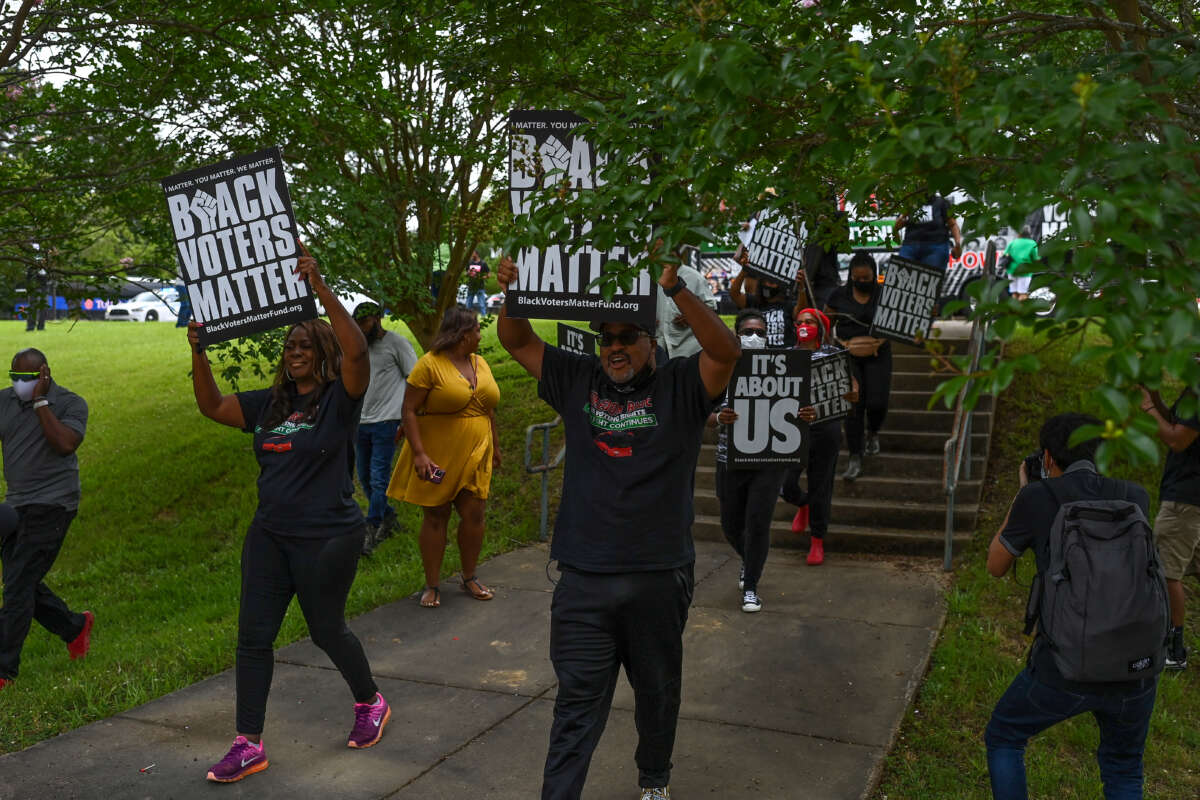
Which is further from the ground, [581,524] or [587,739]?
[581,524]

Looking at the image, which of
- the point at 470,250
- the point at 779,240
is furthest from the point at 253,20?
the point at 779,240

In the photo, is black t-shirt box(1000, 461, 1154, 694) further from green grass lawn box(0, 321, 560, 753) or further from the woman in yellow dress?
A: green grass lawn box(0, 321, 560, 753)

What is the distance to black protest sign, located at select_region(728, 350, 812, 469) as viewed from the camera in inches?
293

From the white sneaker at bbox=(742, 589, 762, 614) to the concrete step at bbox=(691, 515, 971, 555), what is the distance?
119 cm

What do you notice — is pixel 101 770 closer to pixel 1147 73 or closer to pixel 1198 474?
pixel 1147 73

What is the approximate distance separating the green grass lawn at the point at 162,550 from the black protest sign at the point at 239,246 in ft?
7.56

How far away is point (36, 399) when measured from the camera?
21.4 feet

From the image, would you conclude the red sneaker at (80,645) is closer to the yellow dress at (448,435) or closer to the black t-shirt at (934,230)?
the yellow dress at (448,435)

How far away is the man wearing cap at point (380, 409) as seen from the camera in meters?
9.14

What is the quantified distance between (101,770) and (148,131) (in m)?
6.42

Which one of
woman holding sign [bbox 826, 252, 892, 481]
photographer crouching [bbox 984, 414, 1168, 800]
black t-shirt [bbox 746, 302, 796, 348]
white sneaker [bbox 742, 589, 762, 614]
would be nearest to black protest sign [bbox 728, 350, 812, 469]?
white sneaker [bbox 742, 589, 762, 614]

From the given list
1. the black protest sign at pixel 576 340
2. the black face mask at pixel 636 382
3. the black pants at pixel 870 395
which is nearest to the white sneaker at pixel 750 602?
the black protest sign at pixel 576 340

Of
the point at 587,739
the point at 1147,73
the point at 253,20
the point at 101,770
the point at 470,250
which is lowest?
the point at 101,770

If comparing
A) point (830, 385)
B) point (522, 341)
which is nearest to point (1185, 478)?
point (830, 385)
